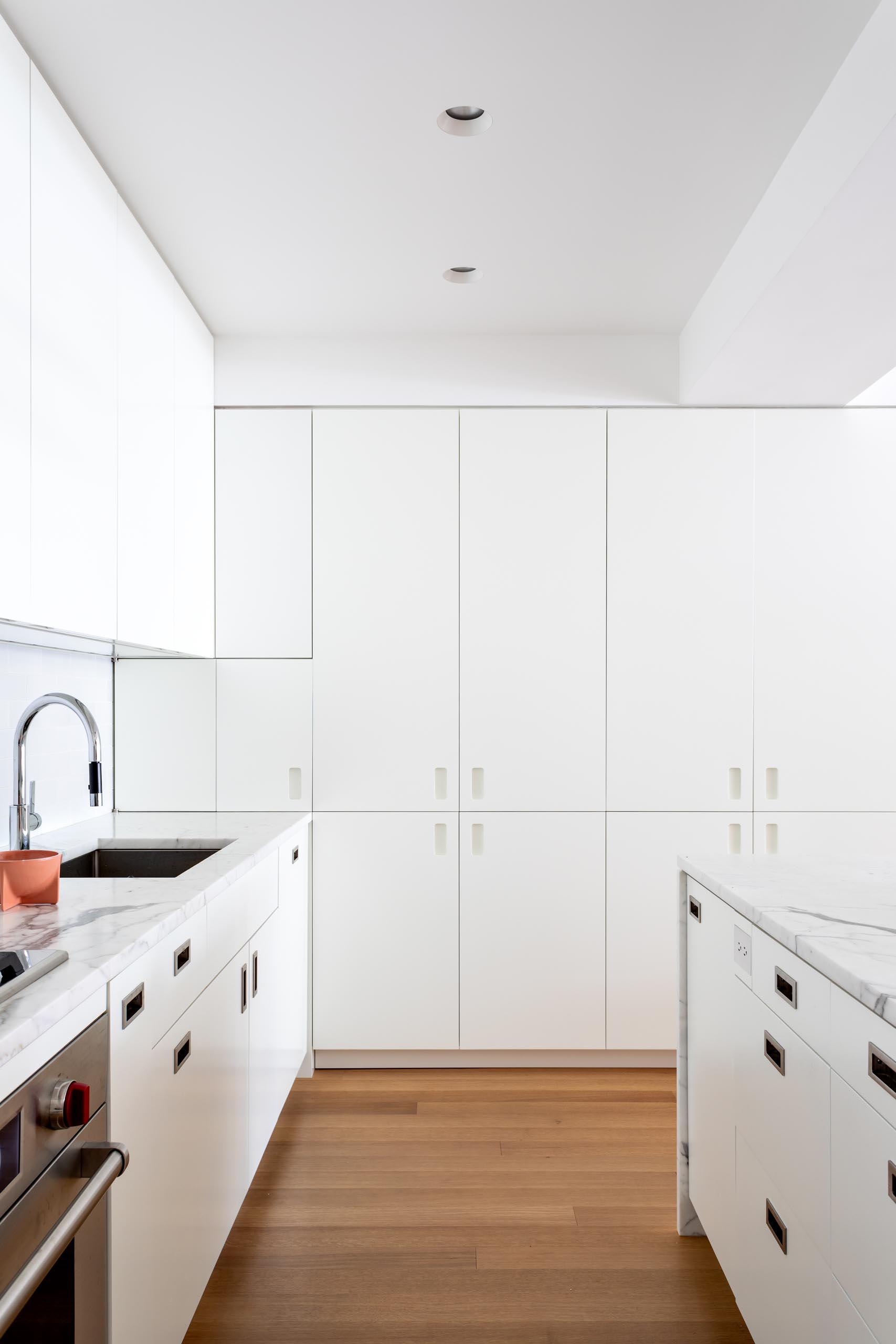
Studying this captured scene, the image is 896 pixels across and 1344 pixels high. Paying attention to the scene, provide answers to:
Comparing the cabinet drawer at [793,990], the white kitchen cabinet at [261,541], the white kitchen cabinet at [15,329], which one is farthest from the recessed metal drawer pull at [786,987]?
the white kitchen cabinet at [261,541]

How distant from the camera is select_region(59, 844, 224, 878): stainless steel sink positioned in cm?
251

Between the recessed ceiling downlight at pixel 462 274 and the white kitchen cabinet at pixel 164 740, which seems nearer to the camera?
the recessed ceiling downlight at pixel 462 274

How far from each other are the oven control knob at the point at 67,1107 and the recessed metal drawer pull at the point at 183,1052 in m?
0.52

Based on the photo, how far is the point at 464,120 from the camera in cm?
196

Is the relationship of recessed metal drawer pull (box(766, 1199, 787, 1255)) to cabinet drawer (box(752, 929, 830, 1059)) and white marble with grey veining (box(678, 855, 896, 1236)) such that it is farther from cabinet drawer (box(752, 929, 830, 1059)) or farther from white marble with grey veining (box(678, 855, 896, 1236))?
white marble with grey veining (box(678, 855, 896, 1236))

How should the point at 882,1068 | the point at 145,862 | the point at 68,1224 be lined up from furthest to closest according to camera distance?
the point at 145,862
the point at 882,1068
the point at 68,1224

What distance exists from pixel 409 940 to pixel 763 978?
1.75m

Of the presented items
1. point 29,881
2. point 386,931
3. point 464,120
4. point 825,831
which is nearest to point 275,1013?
point 386,931

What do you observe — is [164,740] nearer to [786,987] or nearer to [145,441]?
[145,441]

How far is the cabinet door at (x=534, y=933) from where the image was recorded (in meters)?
3.15

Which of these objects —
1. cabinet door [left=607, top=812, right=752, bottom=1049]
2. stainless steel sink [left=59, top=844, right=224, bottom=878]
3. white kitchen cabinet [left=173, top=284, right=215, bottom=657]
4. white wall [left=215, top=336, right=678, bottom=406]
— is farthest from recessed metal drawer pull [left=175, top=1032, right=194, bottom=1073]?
white wall [left=215, top=336, right=678, bottom=406]

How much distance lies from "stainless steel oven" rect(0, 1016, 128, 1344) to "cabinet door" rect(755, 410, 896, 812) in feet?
8.30

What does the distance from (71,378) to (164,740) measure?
62.6 inches

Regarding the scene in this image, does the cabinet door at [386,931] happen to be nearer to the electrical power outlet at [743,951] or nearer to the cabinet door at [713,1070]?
the cabinet door at [713,1070]
